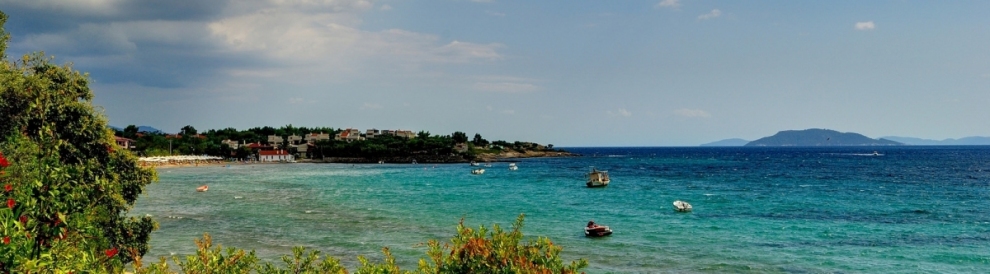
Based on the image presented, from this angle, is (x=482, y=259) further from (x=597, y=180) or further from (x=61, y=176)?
(x=597, y=180)

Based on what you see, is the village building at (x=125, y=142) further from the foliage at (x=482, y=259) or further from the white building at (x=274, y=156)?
the foliage at (x=482, y=259)

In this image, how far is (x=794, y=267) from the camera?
92.3ft

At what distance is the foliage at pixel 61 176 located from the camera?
8.07 meters

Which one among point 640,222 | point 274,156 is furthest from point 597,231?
point 274,156

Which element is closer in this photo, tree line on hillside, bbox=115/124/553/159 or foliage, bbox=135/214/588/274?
foliage, bbox=135/214/588/274

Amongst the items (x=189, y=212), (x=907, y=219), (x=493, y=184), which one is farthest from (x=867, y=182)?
(x=189, y=212)

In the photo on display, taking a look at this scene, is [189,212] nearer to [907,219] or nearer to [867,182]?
[907,219]

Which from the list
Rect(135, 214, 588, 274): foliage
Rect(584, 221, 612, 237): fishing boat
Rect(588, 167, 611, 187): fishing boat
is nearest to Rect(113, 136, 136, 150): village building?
Rect(588, 167, 611, 187): fishing boat

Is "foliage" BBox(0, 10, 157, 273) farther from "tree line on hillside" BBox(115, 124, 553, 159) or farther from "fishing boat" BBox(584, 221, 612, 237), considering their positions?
"tree line on hillside" BBox(115, 124, 553, 159)

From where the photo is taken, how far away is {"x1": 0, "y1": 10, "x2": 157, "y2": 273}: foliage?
8.07 metres

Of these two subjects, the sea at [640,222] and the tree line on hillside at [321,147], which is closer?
the sea at [640,222]

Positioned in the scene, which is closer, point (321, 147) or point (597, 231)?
point (597, 231)

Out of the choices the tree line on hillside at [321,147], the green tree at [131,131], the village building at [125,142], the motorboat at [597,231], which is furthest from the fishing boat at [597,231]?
the green tree at [131,131]

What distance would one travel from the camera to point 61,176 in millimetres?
9273
